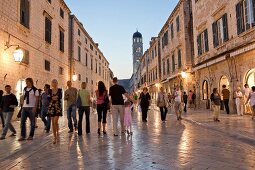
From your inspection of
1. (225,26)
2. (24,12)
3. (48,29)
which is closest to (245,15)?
(225,26)

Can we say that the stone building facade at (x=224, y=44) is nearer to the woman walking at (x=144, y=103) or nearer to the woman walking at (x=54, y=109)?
the woman walking at (x=144, y=103)

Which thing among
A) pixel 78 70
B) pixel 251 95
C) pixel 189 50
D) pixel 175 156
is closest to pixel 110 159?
pixel 175 156

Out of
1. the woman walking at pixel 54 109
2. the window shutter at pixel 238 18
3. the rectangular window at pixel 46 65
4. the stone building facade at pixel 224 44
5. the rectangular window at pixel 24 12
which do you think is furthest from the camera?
the rectangular window at pixel 46 65

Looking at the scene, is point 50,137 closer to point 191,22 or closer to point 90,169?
point 90,169

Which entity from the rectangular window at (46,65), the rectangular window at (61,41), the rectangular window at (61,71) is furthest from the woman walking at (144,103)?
the rectangular window at (61,41)

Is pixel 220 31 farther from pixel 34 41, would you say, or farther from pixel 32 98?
pixel 32 98

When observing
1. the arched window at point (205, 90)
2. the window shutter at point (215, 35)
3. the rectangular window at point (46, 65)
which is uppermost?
the window shutter at point (215, 35)

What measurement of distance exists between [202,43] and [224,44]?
4360mm

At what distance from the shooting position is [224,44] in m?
16.9

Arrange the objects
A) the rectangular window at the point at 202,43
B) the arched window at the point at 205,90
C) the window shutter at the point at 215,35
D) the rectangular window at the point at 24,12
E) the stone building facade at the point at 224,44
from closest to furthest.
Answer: the stone building facade at the point at 224,44, the rectangular window at the point at 24,12, the window shutter at the point at 215,35, the rectangular window at the point at 202,43, the arched window at the point at 205,90

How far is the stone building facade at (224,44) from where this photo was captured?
14.1 metres

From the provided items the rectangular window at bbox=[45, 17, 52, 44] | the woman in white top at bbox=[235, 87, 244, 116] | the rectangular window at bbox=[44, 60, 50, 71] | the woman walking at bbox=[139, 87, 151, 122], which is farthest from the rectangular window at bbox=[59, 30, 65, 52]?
the woman in white top at bbox=[235, 87, 244, 116]

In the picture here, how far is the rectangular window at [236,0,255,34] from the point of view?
13.5 meters

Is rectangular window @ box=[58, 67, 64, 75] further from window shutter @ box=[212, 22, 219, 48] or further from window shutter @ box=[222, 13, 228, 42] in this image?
window shutter @ box=[222, 13, 228, 42]
